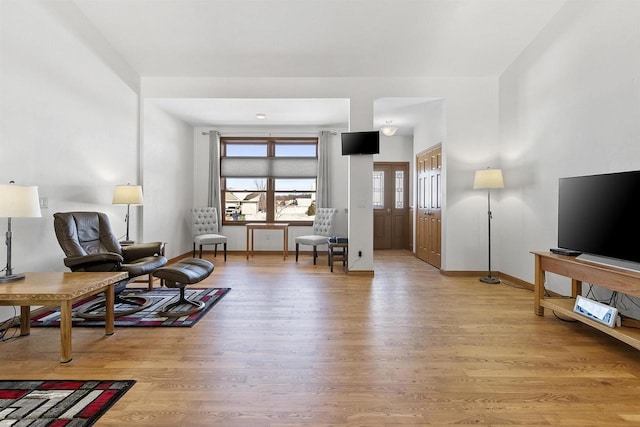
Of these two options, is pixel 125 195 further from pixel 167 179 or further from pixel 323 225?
pixel 323 225

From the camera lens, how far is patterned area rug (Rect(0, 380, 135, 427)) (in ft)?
5.48

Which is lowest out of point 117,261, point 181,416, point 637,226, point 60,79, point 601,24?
point 181,416

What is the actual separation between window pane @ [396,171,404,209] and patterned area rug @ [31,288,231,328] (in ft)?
17.8

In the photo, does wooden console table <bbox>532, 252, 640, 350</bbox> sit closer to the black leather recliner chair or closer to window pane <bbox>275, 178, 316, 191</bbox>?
the black leather recliner chair

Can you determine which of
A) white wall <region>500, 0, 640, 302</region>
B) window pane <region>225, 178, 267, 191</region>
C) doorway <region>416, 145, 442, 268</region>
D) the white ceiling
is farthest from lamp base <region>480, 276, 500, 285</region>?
window pane <region>225, 178, 267, 191</region>

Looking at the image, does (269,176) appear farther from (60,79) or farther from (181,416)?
(181,416)

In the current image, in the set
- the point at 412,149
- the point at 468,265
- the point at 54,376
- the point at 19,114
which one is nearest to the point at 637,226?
the point at 468,265

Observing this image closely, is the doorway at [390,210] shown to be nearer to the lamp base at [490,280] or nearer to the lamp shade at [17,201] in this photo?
the lamp base at [490,280]

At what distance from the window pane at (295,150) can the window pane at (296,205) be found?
2.91ft

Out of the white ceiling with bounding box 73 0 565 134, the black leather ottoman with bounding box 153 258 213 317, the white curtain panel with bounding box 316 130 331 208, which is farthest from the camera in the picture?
the white curtain panel with bounding box 316 130 331 208

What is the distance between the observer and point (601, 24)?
10.6 ft

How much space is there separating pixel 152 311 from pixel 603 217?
4.23m

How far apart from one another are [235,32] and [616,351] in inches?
196

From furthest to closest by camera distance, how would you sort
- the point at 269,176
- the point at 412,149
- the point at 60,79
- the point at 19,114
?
the point at 412,149, the point at 269,176, the point at 60,79, the point at 19,114
